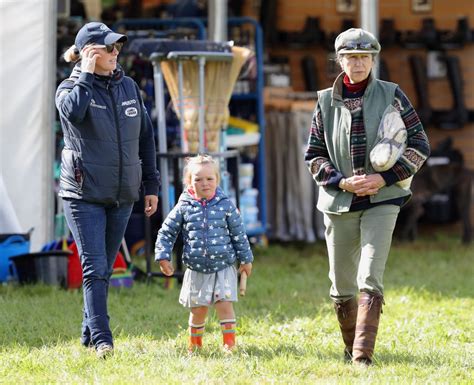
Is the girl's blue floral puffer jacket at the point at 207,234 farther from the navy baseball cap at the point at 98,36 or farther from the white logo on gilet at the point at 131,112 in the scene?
the navy baseball cap at the point at 98,36

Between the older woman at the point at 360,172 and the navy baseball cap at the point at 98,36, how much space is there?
42.4 inches

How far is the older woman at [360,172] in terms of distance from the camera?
558 centimetres

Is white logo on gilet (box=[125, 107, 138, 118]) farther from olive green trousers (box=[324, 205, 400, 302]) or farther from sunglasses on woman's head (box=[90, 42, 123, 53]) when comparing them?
olive green trousers (box=[324, 205, 400, 302])

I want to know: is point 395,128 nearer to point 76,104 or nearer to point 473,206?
point 76,104

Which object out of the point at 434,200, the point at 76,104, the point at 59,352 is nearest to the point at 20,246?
the point at 59,352

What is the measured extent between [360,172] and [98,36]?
4.84 ft

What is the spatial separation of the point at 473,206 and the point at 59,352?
24.3 ft

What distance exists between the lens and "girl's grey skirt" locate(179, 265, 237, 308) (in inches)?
233

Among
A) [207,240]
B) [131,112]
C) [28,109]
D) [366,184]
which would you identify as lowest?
[207,240]

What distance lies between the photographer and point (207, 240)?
19.3 feet

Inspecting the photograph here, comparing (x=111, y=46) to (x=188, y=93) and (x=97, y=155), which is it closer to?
(x=97, y=155)

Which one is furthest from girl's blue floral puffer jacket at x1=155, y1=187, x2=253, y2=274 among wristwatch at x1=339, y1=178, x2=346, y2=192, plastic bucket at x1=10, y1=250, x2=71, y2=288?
plastic bucket at x1=10, y1=250, x2=71, y2=288

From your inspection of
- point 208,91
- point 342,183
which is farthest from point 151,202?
point 208,91

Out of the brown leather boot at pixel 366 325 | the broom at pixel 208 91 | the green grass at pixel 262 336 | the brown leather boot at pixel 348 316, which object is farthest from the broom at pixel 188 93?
the brown leather boot at pixel 366 325
